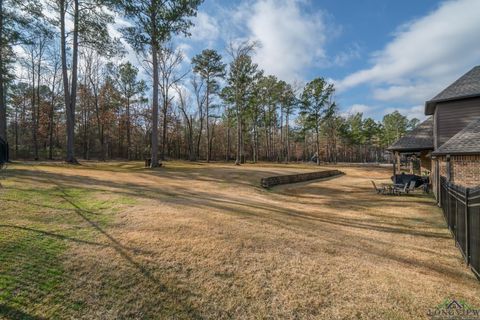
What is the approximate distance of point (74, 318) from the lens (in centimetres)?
264

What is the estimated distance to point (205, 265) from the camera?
3.79 metres

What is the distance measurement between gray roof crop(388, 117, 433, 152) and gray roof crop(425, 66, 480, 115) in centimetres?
263

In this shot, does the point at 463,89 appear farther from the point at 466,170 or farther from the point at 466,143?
the point at 466,170

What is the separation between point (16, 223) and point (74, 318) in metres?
3.22

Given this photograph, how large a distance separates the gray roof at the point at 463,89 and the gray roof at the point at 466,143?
6.43ft

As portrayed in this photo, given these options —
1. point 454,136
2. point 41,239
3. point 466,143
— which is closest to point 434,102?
point 454,136

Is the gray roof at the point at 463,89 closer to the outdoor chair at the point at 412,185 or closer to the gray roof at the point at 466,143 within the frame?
the gray roof at the point at 466,143

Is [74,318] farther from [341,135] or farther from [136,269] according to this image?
[341,135]

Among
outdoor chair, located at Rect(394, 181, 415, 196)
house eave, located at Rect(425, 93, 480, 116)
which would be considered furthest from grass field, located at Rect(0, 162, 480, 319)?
house eave, located at Rect(425, 93, 480, 116)

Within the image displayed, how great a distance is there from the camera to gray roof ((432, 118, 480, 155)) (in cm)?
895

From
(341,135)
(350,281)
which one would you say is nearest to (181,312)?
(350,281)

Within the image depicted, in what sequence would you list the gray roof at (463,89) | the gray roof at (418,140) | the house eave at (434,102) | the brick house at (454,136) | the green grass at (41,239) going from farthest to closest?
the gray roof at (418,140), the gray roof at (463,89), the house eave at (434,102), the brick house at (454,136), the green grass at (41,239)

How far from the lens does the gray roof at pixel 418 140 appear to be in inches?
600

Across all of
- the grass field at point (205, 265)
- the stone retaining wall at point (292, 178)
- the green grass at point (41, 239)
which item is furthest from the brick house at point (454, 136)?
the green grass at point (41, 239)
